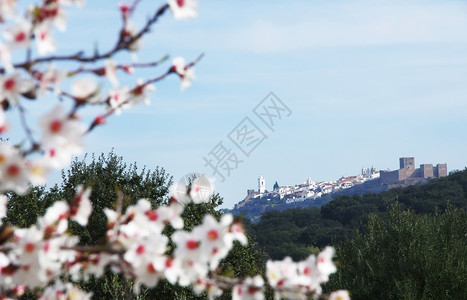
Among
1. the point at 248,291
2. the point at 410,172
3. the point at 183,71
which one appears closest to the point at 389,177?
the point at 410,172

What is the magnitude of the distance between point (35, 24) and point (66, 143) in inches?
29.3

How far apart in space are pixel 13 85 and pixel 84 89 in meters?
0.31

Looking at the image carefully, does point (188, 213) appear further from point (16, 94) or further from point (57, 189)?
point (16, 94)

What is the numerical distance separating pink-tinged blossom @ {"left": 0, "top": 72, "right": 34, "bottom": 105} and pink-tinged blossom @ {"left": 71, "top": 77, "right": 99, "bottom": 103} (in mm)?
193

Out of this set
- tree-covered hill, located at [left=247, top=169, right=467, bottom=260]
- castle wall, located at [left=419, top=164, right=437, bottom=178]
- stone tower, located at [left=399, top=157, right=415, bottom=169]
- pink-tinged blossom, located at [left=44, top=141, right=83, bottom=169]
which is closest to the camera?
pink-tinged blossom, located at [left=44, top=141, right=83, bottom=169]

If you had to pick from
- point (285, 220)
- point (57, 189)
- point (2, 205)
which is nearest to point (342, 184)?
point (285, 220)

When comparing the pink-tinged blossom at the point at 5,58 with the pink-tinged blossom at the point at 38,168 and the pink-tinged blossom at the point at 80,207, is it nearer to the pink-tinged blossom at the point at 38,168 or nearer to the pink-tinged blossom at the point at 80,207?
the pink-tinged blossom at the point at 38,168

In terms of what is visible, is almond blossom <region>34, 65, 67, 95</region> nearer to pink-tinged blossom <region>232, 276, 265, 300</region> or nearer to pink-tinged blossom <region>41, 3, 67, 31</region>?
pink-tinged blossom <region>41, 3, 67, 31</region>

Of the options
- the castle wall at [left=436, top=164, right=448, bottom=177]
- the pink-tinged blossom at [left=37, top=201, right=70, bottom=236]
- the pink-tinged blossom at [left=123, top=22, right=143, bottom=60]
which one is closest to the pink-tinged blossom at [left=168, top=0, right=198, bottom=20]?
the pink-tinged blossom at [left=123, top=22, right=143, bottom=60]

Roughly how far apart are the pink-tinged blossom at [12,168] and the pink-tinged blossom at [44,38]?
57 centimetres

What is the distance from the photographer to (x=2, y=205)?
3420 mm

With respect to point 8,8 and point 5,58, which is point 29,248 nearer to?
point 5,58

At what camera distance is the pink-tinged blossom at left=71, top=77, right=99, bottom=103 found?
7.75 feet

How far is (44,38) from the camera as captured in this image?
253cm
